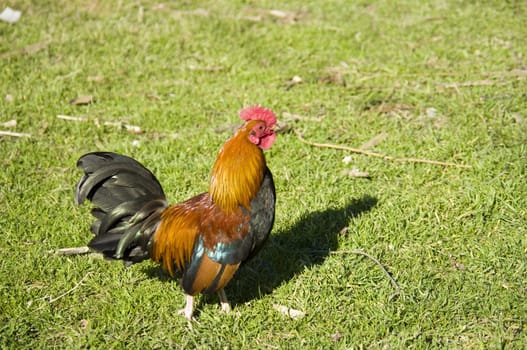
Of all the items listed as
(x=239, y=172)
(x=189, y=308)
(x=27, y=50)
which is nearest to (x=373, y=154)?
(x=239, y=172)

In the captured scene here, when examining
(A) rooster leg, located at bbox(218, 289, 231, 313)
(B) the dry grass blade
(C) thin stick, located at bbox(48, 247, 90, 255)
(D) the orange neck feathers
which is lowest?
(A) rooster leg, located at bbox(218, 289, 231, 313)

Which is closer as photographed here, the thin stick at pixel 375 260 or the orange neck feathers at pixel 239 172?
the orange neck feathers at pixel 239 172

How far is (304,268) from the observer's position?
4340 mm

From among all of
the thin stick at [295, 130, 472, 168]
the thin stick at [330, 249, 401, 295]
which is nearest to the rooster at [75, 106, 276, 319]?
the thin stick at [330, 249, 401, 295]

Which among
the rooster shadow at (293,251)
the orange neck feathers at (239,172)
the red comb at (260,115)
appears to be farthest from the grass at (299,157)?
the red comb at (260,115)

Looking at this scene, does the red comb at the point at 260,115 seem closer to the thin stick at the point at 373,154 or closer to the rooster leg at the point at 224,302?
the rooster leg at the point at 224,302

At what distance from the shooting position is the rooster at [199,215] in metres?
3.65

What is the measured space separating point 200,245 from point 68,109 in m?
3.57

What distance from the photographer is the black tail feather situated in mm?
3732

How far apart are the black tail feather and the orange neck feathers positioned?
1.64 feet

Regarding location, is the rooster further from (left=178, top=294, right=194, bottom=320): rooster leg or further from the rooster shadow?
the rooster shadow

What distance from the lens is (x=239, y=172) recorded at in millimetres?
3639

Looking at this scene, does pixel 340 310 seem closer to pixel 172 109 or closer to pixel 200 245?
pixel 200 245

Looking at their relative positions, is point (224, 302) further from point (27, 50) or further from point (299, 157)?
point (27, 50)
